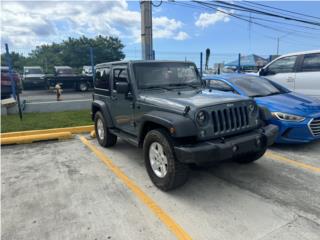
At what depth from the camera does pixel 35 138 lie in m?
6.33

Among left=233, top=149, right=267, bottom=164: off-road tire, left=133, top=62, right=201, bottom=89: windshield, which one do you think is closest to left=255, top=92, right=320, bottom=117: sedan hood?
left=233, top=149, right=267, bottom=164: off-road tire

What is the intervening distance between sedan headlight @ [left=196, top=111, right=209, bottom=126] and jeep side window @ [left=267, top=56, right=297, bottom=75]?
18.0ft

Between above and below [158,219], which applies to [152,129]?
above

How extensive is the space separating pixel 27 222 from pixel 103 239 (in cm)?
104

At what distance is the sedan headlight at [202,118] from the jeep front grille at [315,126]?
280cm

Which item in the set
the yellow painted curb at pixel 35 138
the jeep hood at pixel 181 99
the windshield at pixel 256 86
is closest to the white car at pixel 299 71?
the windshield at pixel 256 86

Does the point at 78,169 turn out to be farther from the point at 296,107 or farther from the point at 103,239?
the point at 296,107

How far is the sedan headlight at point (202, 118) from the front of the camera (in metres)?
3.18

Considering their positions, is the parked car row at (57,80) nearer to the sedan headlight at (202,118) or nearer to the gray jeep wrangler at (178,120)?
the gray jeep wrangler at (178,120)

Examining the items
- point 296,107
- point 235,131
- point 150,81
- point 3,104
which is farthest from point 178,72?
point 3,104

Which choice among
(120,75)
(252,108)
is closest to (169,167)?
(252,108)

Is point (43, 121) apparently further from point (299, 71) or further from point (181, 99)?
point (299, 71)

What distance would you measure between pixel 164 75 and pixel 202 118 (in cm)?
161

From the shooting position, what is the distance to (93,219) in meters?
3.01
